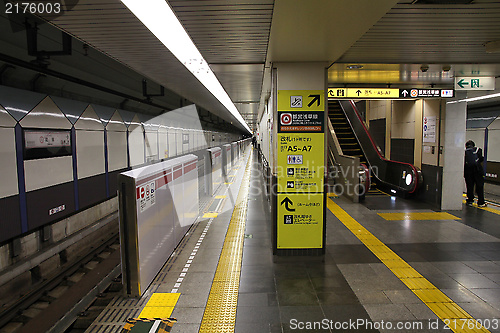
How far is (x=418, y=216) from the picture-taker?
20.7 feet

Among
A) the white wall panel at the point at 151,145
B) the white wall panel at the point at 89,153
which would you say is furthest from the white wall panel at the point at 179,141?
the white wall panel at the point at 89,153

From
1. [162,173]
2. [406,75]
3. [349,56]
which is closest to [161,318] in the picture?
[162,173]

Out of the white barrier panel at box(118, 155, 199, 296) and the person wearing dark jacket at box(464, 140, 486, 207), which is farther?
the person wearing dark jacket at box(464, 140, 486, 207)

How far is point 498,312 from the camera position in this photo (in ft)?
9.21

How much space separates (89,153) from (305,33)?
5917 mm

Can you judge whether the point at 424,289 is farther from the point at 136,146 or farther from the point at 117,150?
the point at 136,146

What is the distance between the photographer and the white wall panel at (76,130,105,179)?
253 inches

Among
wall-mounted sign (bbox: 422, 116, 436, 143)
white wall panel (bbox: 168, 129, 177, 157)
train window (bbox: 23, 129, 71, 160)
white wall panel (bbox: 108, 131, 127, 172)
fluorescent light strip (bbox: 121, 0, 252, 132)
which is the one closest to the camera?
fluorescent light strip (bbox: 121, 0, 252, 132)

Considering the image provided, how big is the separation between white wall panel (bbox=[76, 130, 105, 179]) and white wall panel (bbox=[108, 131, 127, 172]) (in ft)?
1.35

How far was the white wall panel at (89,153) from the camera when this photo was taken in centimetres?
642

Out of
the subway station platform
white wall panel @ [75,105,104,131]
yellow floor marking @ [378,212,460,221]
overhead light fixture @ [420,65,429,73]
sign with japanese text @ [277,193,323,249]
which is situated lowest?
the subway station platform

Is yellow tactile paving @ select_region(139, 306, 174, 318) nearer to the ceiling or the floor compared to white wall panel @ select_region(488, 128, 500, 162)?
nearer to the floor

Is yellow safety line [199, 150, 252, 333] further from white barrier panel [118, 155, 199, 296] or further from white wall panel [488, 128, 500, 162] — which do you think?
white wall panel [488, 128, 500, 162]

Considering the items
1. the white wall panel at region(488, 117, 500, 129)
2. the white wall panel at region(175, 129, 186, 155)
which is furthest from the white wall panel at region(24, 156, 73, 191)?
the white wall panel at region(488, 117, 500, 129)
